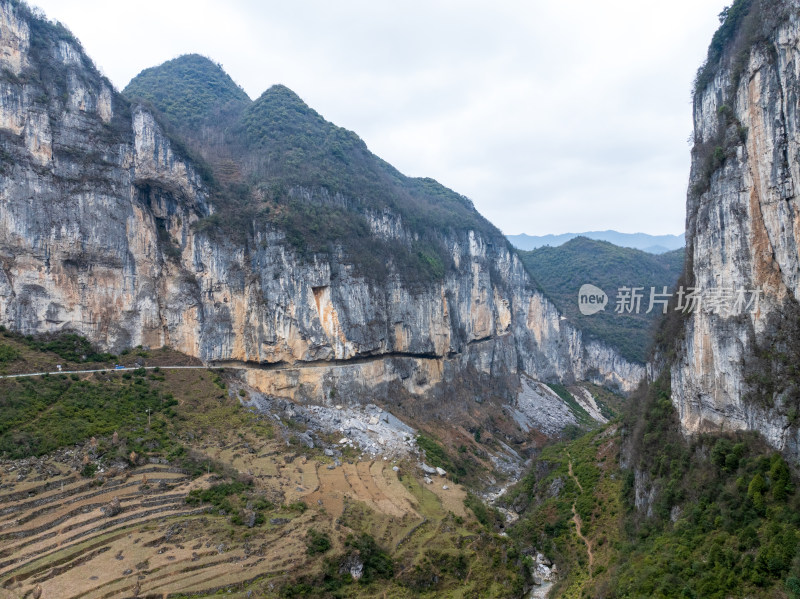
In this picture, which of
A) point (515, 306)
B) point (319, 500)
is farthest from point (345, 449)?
point (515, 306)

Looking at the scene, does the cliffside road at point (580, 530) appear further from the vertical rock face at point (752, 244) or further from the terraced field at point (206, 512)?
the vertical rock face at point (752, 244)

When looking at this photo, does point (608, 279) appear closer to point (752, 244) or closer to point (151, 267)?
point (752, 244)

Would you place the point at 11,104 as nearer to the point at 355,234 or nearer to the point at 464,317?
the point at 355,234

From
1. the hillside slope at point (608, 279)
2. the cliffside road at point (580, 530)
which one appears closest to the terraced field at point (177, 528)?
the cliffside road at point (580, 530)

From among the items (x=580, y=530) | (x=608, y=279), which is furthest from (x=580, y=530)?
(x=608, y=279)

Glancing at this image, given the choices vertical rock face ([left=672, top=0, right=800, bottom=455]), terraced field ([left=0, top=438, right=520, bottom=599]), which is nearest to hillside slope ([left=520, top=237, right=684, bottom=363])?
vertical rock face ([left=672, top=0, right=800, bottom=455])

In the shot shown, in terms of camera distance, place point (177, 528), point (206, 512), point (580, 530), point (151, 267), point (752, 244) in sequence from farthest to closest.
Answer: point (151, 267)
point (580, 530)
point (206, 512)
point (177, 528)
point (752, 244)

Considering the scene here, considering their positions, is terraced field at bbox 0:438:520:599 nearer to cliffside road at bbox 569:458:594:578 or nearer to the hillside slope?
cliffside road at bbox 569:458:594:578
